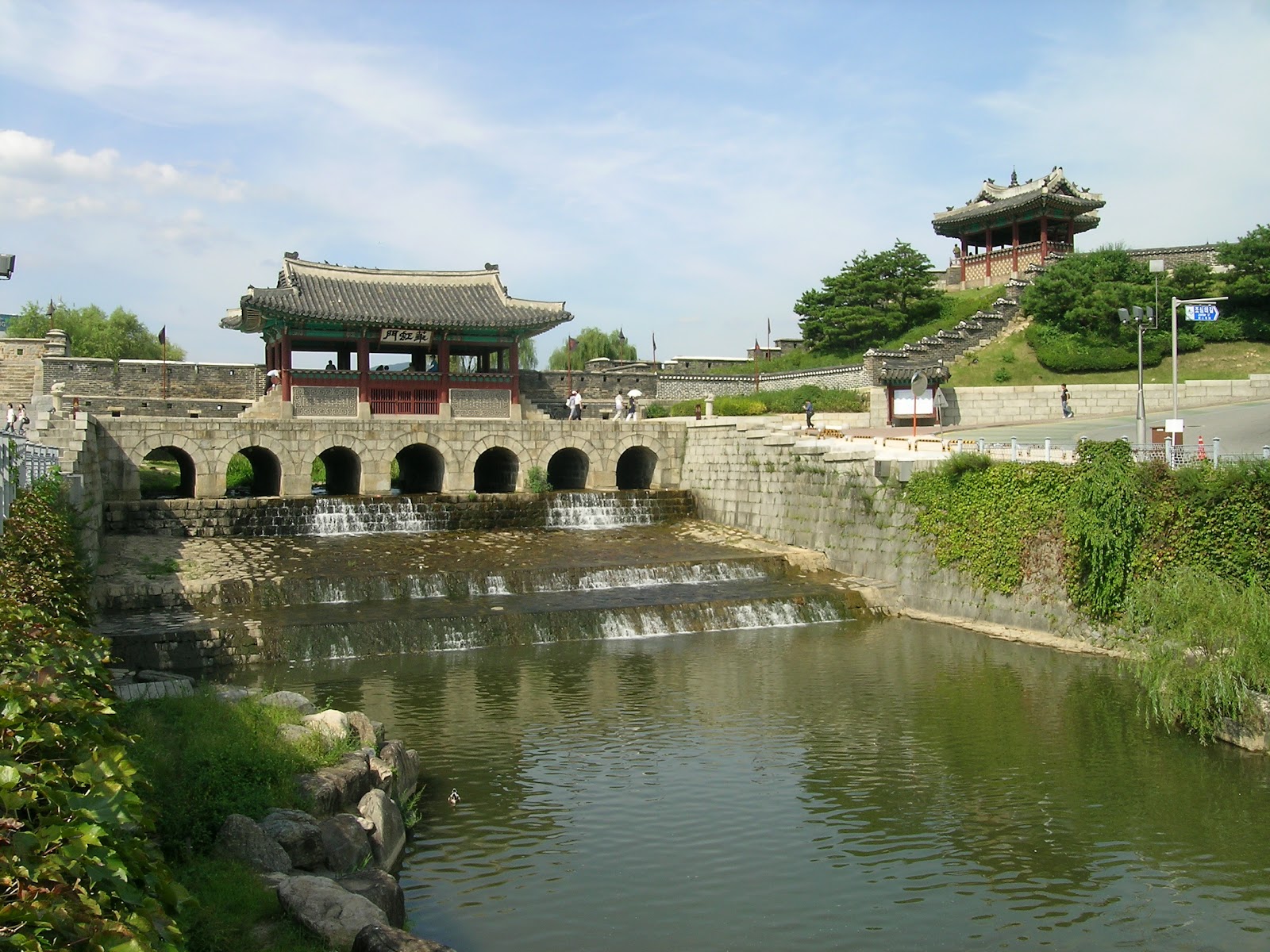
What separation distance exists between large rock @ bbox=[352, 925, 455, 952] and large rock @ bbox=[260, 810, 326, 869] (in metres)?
1.94

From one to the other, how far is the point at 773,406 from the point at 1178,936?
116 feet

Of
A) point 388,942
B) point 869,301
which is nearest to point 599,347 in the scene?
point 869,301

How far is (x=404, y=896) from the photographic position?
10.1 m

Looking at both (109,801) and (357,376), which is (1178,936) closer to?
(109,801)

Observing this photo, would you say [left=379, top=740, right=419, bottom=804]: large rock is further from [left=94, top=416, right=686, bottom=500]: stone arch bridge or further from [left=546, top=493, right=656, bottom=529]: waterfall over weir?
[left=94, top=416, right=686, bottom=500]: stone arch bridge

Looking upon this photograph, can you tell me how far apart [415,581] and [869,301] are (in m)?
34.2

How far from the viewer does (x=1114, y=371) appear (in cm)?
4231

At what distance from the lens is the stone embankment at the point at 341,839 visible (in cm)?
812

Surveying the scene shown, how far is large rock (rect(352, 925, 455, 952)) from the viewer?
299 inches

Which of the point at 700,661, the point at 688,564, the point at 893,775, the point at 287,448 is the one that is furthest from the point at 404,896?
the point at 287,448

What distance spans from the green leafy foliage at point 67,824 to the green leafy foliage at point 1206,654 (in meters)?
12.6

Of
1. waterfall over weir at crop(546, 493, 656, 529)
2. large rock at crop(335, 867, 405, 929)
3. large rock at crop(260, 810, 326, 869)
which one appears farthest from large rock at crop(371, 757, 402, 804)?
waterfall over weir at crop(546, 493, 656, 529)

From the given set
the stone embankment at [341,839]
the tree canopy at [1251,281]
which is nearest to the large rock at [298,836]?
the stone embankment at [341,839]

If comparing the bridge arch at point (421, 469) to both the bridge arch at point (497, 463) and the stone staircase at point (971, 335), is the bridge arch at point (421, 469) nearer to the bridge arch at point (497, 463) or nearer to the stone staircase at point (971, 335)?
the bridge arch at point (497, 463)
